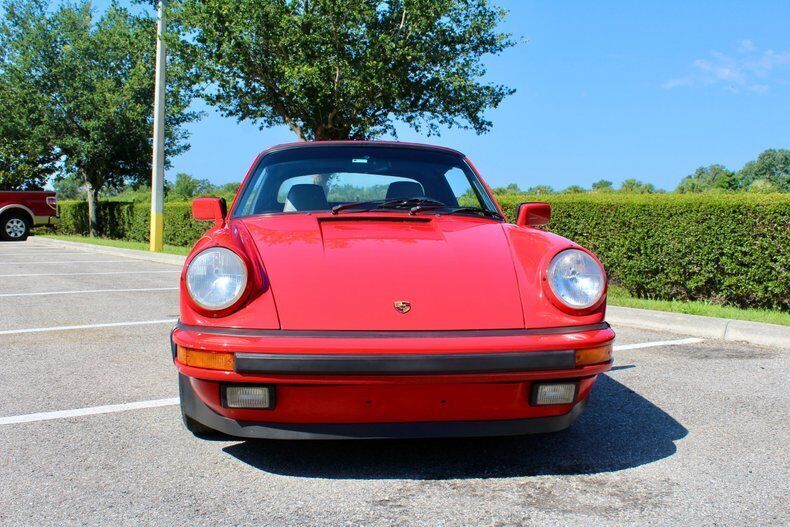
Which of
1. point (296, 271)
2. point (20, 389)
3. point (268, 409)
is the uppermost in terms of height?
point (296, 271)

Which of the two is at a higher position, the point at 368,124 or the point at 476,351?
the point at 368,124

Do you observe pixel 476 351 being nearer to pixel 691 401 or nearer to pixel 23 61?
pixel 691 401

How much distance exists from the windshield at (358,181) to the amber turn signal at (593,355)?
1.19m

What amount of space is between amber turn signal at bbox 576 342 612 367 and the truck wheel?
79.1 feet

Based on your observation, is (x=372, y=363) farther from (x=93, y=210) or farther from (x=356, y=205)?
(x=93, y=210)

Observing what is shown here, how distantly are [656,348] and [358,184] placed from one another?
311 cm

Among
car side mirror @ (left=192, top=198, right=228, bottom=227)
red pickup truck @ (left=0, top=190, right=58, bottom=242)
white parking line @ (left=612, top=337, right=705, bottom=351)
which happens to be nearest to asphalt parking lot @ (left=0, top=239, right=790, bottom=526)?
white parking line @ (left=612, top=337, right=705, bottom=351)

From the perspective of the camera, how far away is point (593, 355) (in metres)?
2.75

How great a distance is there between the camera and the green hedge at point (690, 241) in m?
7.88

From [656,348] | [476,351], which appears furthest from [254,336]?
[656,348]

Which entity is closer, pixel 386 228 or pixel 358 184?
pixel 386 228

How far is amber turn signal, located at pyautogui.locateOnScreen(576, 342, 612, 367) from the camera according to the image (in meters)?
2.70

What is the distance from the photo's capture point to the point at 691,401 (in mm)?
4121

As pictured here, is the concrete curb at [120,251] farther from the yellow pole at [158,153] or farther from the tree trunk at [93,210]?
the tree trunk at [93,210]
